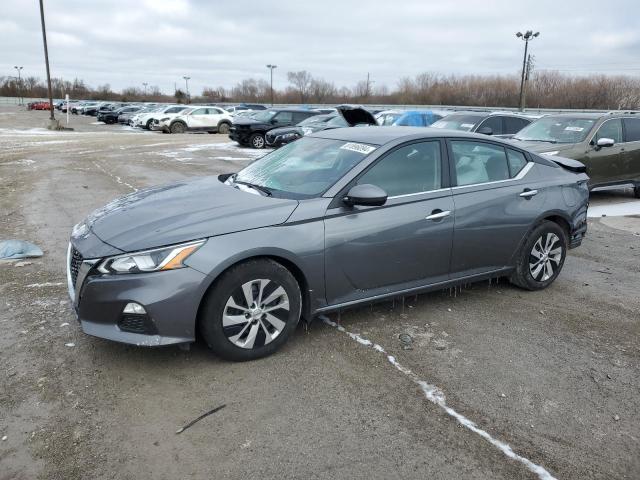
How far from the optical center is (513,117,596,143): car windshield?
9.93m

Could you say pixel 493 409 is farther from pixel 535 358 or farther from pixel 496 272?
pixel 496 272

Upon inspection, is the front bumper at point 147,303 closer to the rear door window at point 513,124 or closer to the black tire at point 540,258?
the black tire at point 540,258

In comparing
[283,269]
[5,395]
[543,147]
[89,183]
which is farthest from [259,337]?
[89,183]

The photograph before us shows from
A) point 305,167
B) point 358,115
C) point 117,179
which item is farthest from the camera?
point 358,115

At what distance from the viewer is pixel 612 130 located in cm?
1019

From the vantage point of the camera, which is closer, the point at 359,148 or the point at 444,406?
the point at 444,406

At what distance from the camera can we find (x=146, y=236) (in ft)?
11.8

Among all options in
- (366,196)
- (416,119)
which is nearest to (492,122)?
(416,119)

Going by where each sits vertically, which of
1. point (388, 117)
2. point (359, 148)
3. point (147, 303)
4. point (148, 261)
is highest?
point (388, 117)

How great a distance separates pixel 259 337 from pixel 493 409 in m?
1.59

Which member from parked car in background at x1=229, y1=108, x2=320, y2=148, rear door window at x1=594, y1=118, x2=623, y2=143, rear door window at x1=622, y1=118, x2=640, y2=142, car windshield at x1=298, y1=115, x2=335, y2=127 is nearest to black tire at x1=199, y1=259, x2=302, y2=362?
rear door window at x1=594, y1=118, x2=623, y2=143

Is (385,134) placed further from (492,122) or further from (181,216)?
(492,122)

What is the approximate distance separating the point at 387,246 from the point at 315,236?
0.64 meters

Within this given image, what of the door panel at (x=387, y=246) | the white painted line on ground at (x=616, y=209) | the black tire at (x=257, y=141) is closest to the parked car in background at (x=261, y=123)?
the black tire at (x=257, y=141)
